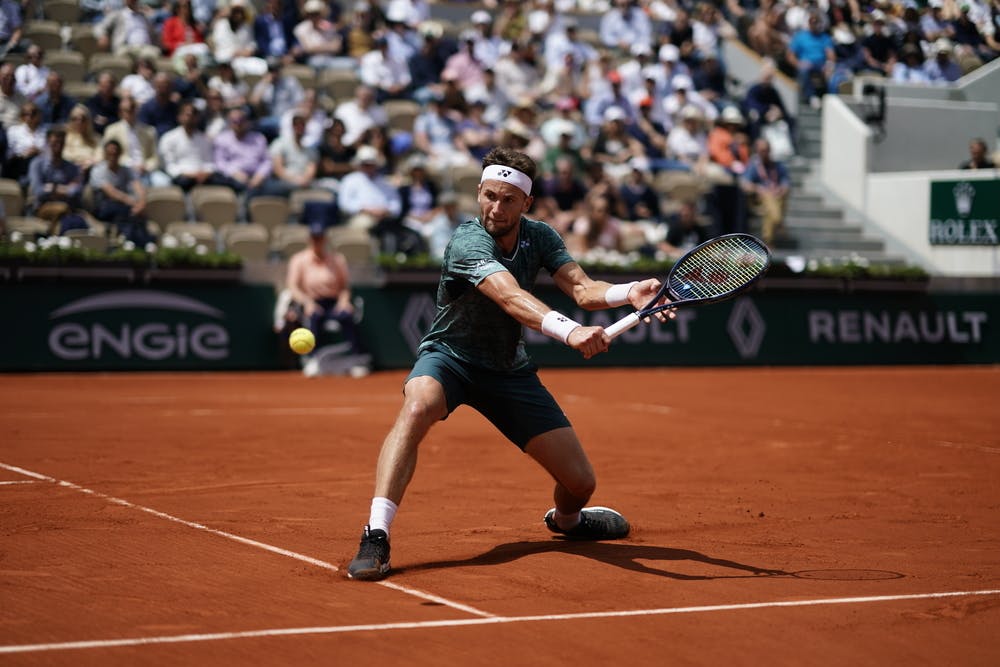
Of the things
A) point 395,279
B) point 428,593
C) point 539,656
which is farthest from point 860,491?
point 395,279

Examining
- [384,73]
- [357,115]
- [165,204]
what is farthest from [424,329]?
[384,73]

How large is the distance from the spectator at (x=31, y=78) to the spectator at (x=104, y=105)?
0.67 meters

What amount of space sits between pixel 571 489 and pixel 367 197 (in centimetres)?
1247

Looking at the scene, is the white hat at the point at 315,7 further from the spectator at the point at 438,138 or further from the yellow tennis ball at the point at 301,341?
the yellow tennis ball at the point at 301,341

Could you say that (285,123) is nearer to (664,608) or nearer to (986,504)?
(986,504)

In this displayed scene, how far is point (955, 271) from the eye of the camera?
22.1m

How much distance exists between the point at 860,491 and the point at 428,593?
3.96 m

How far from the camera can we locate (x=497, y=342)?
20.9 ft

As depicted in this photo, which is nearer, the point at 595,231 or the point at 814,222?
the point at 595,231

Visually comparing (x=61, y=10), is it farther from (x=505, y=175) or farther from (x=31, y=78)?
(x=505, y=175)

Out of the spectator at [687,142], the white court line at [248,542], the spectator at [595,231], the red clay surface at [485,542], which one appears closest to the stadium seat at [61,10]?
the spectator at [595,231]

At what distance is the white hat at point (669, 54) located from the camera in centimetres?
2283

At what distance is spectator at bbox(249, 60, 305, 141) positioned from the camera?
19.3 metres

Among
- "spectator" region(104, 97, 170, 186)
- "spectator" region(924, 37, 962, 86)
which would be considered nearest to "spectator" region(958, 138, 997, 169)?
"spectator" region(924, 37, 962, 86)
